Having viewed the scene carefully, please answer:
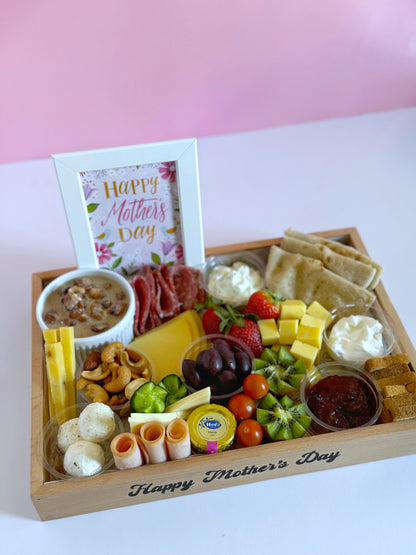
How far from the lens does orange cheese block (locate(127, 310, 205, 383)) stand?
1619mm

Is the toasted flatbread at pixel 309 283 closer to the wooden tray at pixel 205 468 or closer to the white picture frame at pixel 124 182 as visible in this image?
the white picture frame at pixel 124 182

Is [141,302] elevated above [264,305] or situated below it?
above

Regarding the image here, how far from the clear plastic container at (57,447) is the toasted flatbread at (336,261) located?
0.73 metres

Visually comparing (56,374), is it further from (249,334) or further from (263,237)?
(263,237)

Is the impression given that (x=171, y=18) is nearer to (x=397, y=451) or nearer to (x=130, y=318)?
(x=130, y=318)

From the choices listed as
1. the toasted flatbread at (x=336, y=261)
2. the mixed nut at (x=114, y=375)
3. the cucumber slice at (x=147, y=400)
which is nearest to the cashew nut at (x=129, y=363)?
the mixed nut at (x=114, y=375)

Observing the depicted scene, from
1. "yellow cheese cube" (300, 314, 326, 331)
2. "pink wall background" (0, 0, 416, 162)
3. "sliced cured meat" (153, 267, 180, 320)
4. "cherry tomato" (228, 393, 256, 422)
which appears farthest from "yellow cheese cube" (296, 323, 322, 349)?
"pink wall background" (0, 0, 416, 162)

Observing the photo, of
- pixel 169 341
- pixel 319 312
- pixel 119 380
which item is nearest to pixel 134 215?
pixel 169 341

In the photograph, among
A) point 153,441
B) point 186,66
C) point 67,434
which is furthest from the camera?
point 186,66

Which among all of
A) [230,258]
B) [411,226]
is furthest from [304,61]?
[230,258]

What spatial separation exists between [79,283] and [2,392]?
351 mm

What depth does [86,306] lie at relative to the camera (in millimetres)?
1646

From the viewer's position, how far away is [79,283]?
1.70 meters

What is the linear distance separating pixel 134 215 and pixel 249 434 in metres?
0.67
